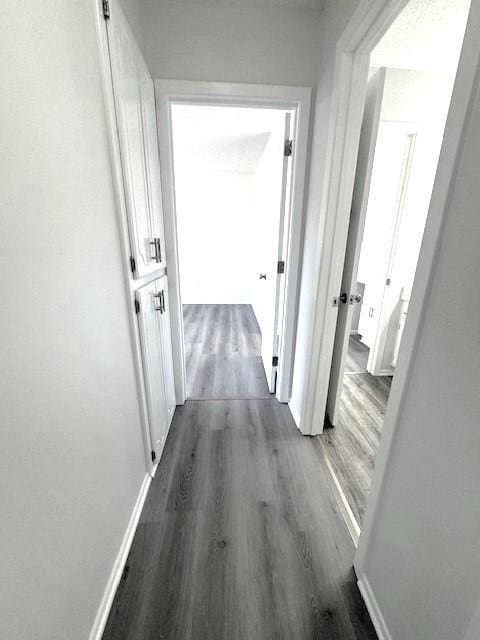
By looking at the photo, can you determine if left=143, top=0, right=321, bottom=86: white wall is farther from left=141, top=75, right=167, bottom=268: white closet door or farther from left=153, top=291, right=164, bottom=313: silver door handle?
left=153, top=291, right=164, bottom=313: silver door handle

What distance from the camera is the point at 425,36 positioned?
1.52 metres

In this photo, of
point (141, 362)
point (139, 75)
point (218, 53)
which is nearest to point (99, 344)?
point (141, 362)

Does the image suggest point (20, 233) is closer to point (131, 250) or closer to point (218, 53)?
point (131, 250)

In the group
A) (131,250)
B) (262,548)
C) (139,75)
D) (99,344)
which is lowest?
(262,548)

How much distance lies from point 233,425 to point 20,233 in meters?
1.73

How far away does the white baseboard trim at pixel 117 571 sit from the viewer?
2.95 feet

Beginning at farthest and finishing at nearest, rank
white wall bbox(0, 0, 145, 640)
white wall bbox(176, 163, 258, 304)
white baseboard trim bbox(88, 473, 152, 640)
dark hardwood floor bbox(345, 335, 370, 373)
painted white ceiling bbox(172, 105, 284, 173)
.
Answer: white wall bbox(176, 163, 258, 304)
dark hardwood floor bbox(345, 335, 370, 373)
painted white ceiling bbox(172, 105, 284, 173)
white baseboard trim bbox(88, 473, 152, 640)
white wall bbox(0, 0, 145, 640)

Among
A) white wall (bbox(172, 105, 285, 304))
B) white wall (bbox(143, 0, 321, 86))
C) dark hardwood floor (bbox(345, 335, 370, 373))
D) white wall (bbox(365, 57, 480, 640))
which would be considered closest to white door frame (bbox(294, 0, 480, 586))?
white wall (bbox(365, 57, 480, 640))

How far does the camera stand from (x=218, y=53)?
149cm

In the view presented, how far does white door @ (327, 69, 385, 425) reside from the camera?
1437mm

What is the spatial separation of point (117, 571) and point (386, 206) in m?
3.20

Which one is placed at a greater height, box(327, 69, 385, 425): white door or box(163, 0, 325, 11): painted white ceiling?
box(163, 0, 325, 11): painted white ceiling

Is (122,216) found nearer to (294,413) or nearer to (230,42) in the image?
(230,42)

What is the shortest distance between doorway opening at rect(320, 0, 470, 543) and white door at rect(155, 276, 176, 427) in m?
1.08
